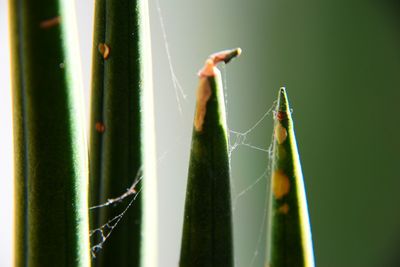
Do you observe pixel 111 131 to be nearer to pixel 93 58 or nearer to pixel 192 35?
pixel 93 58

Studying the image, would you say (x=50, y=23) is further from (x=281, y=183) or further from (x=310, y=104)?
(x=310, y=104)

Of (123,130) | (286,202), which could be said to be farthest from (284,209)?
(123,130)

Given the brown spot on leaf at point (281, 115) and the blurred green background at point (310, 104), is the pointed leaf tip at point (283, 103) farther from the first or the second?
the blurred green background at point (310, 104)

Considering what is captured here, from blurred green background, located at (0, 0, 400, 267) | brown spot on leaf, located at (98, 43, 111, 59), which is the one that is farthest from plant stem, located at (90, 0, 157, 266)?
blurred green background, located at (0, 0, 400, 267)

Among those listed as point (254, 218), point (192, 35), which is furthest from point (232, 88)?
point (254, 218)

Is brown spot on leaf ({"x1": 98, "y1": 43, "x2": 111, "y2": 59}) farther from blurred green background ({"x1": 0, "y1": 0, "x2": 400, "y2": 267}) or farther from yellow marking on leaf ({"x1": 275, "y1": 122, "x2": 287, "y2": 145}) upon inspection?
blurred green background ({"x1": 0, "y1": 0, "x2": 400, "y2": 267})

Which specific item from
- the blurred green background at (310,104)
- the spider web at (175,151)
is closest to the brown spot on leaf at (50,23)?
the spider web at (175,151)
